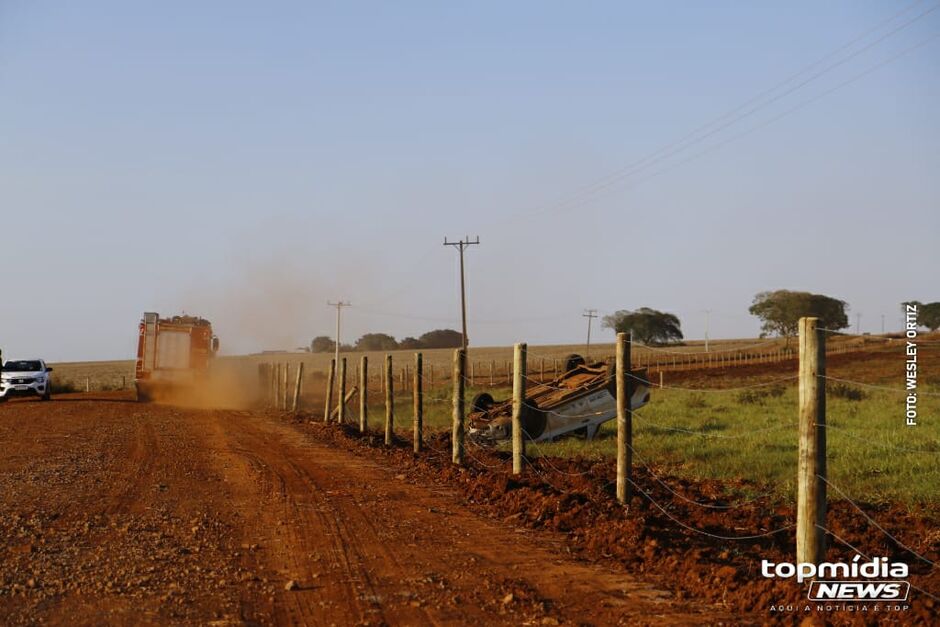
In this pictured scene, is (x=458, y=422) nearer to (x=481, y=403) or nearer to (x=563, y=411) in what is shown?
(x=563, y=411)

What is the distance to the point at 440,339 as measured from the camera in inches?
7052

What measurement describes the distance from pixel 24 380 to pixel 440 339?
141 meters

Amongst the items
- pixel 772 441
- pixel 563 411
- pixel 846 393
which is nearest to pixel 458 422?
pixel 563 411

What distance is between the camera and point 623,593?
718cm

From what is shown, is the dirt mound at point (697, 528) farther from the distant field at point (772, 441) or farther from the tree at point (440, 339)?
the tree at point (440, 339)

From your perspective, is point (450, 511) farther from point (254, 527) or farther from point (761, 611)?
point (761, 611)

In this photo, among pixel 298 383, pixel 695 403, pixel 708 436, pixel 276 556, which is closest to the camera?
pixel 276 556

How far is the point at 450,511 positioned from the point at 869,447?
810 cm

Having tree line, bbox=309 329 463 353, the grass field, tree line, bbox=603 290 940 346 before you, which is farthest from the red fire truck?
tree line, bbox=309 329 463 353

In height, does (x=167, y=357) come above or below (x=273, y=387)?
above

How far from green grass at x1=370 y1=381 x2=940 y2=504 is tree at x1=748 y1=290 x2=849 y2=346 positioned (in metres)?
82.8

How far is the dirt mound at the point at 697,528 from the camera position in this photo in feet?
22.8

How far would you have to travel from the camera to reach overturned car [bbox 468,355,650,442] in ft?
62.1

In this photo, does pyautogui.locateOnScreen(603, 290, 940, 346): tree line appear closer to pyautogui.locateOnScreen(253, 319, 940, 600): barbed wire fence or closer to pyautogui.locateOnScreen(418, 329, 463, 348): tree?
pyautogui.locateOnScreen(418, 329, 463, 348): tree
